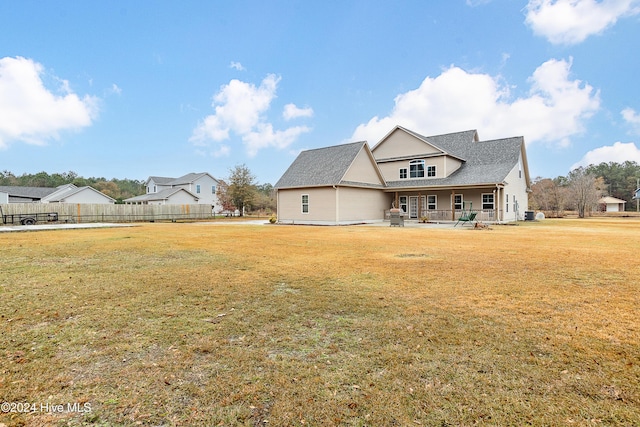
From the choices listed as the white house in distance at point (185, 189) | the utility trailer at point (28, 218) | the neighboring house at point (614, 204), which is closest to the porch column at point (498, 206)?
the utility trailer at point (28, 218)

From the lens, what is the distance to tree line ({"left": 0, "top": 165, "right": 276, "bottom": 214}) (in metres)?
42.4

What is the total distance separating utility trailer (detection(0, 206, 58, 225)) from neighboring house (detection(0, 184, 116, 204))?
15.7 metres

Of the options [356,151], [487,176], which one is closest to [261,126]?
[356,151]

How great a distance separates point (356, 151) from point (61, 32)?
1903 centimetres

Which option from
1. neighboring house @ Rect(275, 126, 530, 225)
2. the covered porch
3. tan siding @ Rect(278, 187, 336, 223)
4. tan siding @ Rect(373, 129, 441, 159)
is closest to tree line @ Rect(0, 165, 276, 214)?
neighboring house @ Rect(275, 126, 530, 225)

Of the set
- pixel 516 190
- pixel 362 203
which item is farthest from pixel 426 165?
pixel 516 190

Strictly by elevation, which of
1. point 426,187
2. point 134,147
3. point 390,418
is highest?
point 134,147

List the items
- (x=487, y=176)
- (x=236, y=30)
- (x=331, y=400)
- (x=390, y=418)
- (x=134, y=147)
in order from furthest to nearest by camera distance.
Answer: (x=134, y=147) → (x=487, y=176) → (x=236, y=30) → (x=331, y=400) → (x=390, y=418)

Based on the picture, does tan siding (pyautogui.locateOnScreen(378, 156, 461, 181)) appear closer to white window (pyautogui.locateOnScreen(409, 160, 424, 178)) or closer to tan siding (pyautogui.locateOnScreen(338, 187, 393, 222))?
white window (pyautogui.locateOnScreen(409, 160, 424, 178))

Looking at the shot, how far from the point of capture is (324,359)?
9.59 feet

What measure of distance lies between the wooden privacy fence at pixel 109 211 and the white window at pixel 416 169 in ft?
80.9

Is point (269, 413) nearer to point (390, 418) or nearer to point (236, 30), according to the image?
point (390, 418)

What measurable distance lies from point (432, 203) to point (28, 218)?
32.4m

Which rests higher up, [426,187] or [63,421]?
[426,187]
